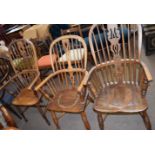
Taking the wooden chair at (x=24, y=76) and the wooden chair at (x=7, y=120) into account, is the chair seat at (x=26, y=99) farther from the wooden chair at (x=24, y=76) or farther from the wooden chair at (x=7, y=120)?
the wooden chair at (x=7, y=120)

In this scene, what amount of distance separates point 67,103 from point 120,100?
1.59ft

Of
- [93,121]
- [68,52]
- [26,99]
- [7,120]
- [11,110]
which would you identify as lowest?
[93,121]

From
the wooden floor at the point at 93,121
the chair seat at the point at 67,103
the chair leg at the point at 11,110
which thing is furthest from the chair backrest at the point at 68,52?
the chair leg at the point at 11,110

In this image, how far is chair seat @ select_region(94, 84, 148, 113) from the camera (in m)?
1.46

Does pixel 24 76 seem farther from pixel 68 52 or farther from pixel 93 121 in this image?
pixel 93 121

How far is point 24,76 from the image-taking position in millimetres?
2361

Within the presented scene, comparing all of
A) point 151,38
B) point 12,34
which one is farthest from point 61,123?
point 12,34

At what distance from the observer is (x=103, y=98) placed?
1632mm

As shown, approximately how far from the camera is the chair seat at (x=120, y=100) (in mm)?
1461

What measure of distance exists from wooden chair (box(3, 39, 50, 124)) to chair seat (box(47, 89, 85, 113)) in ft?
0.80

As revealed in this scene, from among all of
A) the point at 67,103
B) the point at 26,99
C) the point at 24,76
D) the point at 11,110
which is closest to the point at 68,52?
the point at 67,103

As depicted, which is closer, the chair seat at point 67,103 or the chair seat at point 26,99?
the chair seat at point 67,103

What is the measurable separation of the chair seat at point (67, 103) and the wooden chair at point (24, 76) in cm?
24
